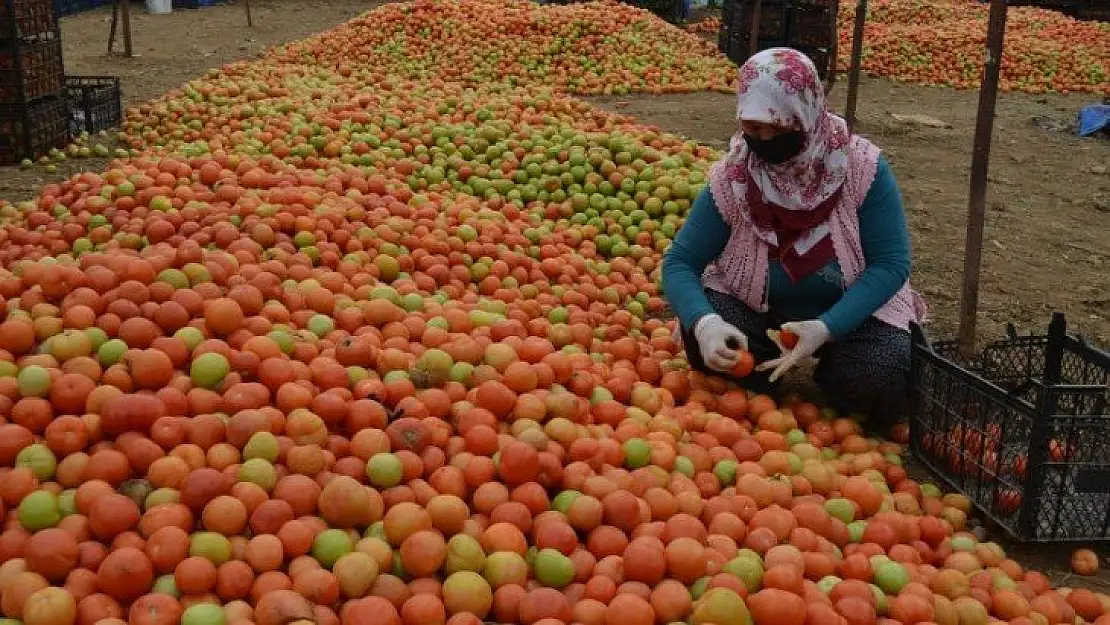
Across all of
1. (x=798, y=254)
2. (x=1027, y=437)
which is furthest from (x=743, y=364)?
(x=1027, y=437)

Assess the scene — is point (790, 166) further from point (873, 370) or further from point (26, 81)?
point (26, 81)

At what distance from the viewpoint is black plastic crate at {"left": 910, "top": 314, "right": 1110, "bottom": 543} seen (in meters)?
3.30

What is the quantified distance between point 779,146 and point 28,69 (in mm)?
7933

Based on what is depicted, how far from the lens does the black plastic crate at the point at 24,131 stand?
28.6ft

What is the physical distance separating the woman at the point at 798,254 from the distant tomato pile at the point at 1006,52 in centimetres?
1272

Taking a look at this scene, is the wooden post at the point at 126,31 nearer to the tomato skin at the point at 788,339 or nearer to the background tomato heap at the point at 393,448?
the background tomato heap at the point at 393,448

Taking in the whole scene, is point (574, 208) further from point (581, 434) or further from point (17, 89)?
point (17, 89)

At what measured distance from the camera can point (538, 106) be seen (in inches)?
357

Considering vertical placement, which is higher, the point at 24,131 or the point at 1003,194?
the point at 24,131

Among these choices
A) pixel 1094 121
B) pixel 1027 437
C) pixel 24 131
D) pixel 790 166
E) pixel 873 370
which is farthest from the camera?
pixel 1094 121

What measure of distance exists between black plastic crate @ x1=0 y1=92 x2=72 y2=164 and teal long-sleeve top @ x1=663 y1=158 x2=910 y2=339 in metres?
7.19

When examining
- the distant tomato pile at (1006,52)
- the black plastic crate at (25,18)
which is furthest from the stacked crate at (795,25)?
the black plastic crate at (25,18)

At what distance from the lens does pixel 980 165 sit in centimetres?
492

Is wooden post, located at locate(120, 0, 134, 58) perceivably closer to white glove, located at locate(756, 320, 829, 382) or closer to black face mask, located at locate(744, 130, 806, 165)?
black face mask, located at locate(744, 130, 806, 165)
